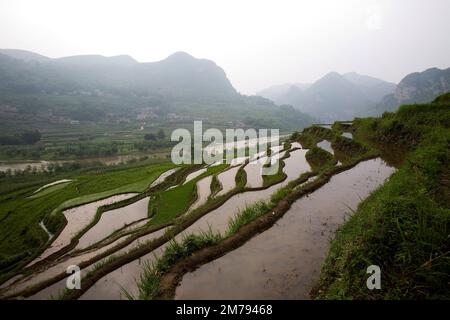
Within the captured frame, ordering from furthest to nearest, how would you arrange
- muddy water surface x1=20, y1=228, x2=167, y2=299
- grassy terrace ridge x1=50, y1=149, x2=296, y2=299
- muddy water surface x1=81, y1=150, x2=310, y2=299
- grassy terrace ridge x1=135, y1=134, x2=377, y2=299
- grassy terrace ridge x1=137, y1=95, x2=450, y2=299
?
muddy water surface x1=20, y1=228, x2=167, y2=299
grassy terrace ridge x1=50, y1=149, x2=296, y2=299
muddy water surface x1=81, y1=150, x2=310, y2=299
grassy terrace ridge x1=135, y1=134, x2=377, y2=299
grassy terrace ridge x1=137, y1=95, x2=450, y2=299

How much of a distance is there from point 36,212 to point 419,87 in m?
215

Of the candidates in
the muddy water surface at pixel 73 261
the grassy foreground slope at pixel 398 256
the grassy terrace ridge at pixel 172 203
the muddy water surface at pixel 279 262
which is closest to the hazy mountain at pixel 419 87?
the grassy terrace ridge at pixel 172 203

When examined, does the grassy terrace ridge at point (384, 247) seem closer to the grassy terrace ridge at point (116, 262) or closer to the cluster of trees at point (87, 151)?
the grassy terrace ridge at point (116, 262)

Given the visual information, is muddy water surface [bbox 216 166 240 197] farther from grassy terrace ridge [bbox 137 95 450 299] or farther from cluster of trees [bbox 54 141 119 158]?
cluster of trees [bbox 54 141 119 158]

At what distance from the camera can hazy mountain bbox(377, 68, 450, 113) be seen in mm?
149613

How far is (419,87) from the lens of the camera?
559ft

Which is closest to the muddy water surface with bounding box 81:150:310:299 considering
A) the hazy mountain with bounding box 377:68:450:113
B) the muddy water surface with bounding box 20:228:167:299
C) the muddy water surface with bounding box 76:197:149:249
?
the muddy water surface with bounding box 20:228:167:299

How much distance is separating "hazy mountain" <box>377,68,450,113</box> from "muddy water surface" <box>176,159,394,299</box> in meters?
175

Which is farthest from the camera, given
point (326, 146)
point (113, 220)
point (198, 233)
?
point (326, 146)

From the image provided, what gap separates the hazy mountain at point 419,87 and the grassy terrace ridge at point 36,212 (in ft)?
563

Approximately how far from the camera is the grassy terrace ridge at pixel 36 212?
22188mm

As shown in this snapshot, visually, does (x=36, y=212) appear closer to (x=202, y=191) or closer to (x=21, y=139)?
(x=202, y=191)

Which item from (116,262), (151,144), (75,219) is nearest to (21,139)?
(151,144)
